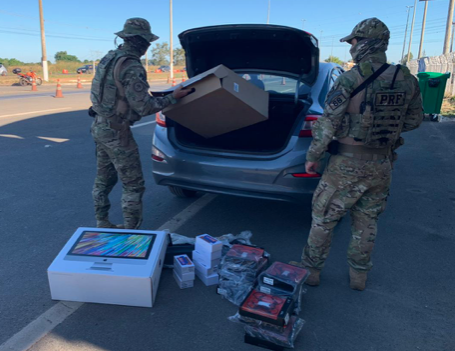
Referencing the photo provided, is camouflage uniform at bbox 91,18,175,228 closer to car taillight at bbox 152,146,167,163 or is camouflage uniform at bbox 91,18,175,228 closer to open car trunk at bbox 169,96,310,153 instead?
car taillight at bbox 152,146,167,163

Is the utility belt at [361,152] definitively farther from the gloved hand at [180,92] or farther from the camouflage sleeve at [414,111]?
the gloved hand at [180,92]

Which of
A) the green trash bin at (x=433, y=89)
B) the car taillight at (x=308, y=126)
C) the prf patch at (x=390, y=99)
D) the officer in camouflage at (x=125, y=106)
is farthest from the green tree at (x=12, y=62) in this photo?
the prf patch at (x=390, y=99)

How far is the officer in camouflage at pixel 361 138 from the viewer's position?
261cm

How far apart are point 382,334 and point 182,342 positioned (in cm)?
124

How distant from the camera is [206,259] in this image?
2979mm

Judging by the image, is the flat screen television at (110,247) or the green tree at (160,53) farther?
the green tree at (160,53)

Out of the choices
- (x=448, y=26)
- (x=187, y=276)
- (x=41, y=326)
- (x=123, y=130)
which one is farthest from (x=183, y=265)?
(x=448, y=26)

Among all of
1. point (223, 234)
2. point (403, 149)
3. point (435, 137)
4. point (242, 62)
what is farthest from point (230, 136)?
point (435, 137)

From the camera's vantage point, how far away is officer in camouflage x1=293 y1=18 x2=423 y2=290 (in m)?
2.61

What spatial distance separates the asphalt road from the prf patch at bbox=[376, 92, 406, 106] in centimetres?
119

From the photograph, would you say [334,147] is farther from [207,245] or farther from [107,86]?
[107,86]

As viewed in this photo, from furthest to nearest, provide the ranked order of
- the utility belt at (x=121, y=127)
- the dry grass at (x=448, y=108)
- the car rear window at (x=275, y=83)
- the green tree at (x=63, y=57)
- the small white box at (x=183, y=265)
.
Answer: the green tree at (x=63, y=57) < the dry grass at (x=448, y=108) < the car rear window at (x=275, y=83) < the utility belt at (x=121, y=127) < the small white box at (x=183, y=265)

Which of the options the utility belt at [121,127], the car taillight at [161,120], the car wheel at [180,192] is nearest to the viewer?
the utility belt at [121,127]

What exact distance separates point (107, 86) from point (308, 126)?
5.59 feet
